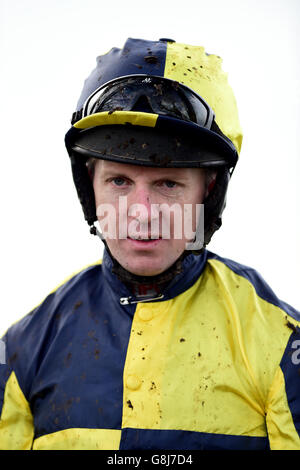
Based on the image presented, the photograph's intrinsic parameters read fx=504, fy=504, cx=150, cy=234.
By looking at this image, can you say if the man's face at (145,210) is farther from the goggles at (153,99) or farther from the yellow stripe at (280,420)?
the yellow stripe at (280,420)

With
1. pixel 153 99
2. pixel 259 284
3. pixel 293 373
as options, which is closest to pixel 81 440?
pixel 293 373

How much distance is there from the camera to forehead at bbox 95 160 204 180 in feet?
5.18

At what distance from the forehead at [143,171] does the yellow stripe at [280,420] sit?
0.70 m

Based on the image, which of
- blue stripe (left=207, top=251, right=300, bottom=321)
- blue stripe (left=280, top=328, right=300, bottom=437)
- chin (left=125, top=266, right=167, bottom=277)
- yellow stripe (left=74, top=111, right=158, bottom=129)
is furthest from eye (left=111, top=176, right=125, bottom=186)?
blue stripe (left=280, top=328, right=300, bottom=437)

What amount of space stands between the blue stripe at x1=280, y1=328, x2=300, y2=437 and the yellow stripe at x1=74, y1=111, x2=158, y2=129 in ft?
2.77

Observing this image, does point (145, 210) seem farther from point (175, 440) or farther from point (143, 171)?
point (175, 440)

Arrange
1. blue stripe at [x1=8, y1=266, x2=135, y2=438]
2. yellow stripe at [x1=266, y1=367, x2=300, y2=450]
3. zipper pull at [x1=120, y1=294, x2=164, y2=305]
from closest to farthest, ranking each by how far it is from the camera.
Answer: yellow stripe at [x1=266, y1=367, x2=300, y2=450]
blue stripe at [x1=8, y1=266, x2=135, y2=438]
zipper pull at [x1=120, y1=294, x2=164, y2=305]

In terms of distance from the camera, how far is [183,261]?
1.79 metres

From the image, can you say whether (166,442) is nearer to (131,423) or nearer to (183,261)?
(131,423)

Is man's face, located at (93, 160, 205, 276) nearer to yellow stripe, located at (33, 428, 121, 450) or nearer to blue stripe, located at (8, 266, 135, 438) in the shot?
blue stripe, located at (8, 266, 135, 438)

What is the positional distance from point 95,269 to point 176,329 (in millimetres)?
474

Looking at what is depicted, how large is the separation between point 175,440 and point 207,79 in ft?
3.93

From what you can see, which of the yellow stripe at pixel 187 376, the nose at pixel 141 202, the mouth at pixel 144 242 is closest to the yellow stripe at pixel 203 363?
the yellow stripe at pixel 187 376

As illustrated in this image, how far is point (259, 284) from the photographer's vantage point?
184 cm
